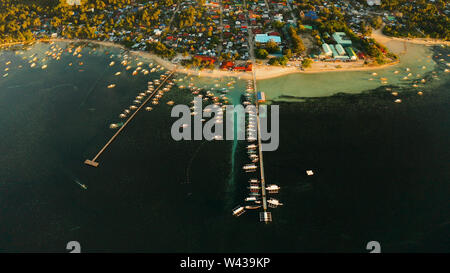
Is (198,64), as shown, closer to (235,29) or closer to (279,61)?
(279,61)

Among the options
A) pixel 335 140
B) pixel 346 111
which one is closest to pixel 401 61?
pixel 346 111

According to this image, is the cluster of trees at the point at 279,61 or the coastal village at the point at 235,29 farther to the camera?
the coastal village at the point at 235,29

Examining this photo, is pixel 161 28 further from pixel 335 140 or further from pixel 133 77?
pixel 335 140

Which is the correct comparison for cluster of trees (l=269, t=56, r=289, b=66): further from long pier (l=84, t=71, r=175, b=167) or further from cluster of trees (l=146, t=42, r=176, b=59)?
cluster of trees (l=146, t=42, r=176, b=59)

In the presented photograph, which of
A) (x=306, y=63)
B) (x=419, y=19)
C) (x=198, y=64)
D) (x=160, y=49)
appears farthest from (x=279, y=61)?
(x=419, y=19)

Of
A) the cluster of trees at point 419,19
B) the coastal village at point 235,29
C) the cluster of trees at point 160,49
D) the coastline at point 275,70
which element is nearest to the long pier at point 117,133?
the coastline at point 275,70

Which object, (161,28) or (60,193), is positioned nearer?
(60,193)


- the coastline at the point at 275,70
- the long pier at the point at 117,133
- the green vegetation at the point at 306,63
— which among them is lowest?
the long pier at the point at 117,133

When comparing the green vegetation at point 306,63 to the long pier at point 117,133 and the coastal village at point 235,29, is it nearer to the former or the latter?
the coastal village at point 235,29
